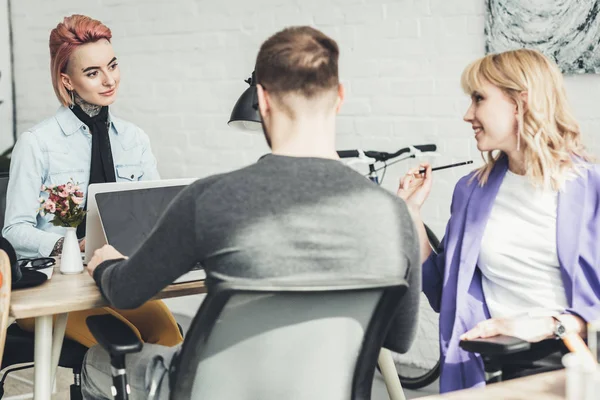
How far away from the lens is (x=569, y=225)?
1930mm

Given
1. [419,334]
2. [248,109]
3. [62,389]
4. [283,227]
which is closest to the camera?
[283,227]

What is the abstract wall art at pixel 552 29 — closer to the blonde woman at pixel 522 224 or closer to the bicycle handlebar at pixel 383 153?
the bicycle handlebar at pixel 383 153

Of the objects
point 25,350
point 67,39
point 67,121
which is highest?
point 67,39

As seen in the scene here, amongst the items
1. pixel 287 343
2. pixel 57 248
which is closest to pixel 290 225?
pixel 287 343

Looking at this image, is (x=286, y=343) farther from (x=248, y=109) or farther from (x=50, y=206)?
(x=248, y=109)

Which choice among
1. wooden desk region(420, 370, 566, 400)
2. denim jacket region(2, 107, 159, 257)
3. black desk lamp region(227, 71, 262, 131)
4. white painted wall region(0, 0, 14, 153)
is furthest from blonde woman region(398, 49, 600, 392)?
white painted wall region(0, 0, 14, 153)

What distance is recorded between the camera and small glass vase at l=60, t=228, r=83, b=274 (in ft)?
6.87

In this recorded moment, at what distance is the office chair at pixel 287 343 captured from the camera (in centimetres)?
144

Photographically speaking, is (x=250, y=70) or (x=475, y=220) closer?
(x=475, y=220)

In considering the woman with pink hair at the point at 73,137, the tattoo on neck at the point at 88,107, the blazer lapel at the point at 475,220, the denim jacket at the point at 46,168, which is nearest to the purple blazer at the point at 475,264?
the blazer lapel at the point at 475,220

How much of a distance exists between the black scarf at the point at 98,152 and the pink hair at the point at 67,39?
74 mm

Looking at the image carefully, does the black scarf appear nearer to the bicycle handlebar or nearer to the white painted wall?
the bicycle handlebar

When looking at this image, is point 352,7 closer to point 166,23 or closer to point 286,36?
point 166,23

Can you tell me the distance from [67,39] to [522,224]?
1504 mm
